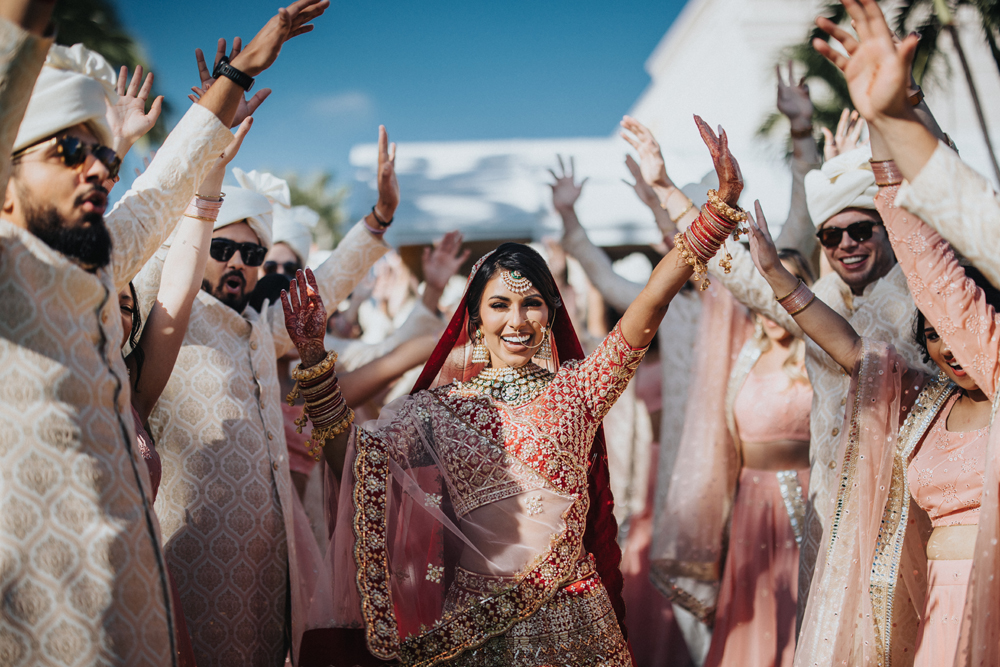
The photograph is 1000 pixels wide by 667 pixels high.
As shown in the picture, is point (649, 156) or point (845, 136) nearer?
point (649, 156)

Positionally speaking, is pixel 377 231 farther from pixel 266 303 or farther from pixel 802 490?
pixel 802 490

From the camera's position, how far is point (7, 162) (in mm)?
1593

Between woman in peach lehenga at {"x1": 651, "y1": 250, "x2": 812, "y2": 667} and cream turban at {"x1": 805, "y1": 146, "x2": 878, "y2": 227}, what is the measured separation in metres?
0.67

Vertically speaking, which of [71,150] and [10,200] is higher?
[71,150]

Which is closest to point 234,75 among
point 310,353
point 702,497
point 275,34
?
point 275,34

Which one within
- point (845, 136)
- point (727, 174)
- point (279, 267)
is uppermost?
point (845, 136)

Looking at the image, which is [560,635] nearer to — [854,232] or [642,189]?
[854,232]

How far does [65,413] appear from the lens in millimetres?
1697

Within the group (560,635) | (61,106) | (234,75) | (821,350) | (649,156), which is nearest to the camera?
(61,106)

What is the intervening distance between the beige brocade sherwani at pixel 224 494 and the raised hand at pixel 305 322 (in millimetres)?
507

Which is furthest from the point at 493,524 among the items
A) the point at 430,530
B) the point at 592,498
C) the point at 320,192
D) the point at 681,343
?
the point at 320,192

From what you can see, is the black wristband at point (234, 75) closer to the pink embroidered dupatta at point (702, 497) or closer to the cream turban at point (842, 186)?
the cream turban at point (842, 186)

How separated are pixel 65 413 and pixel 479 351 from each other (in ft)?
4.77

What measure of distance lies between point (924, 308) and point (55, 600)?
7.29 feet
